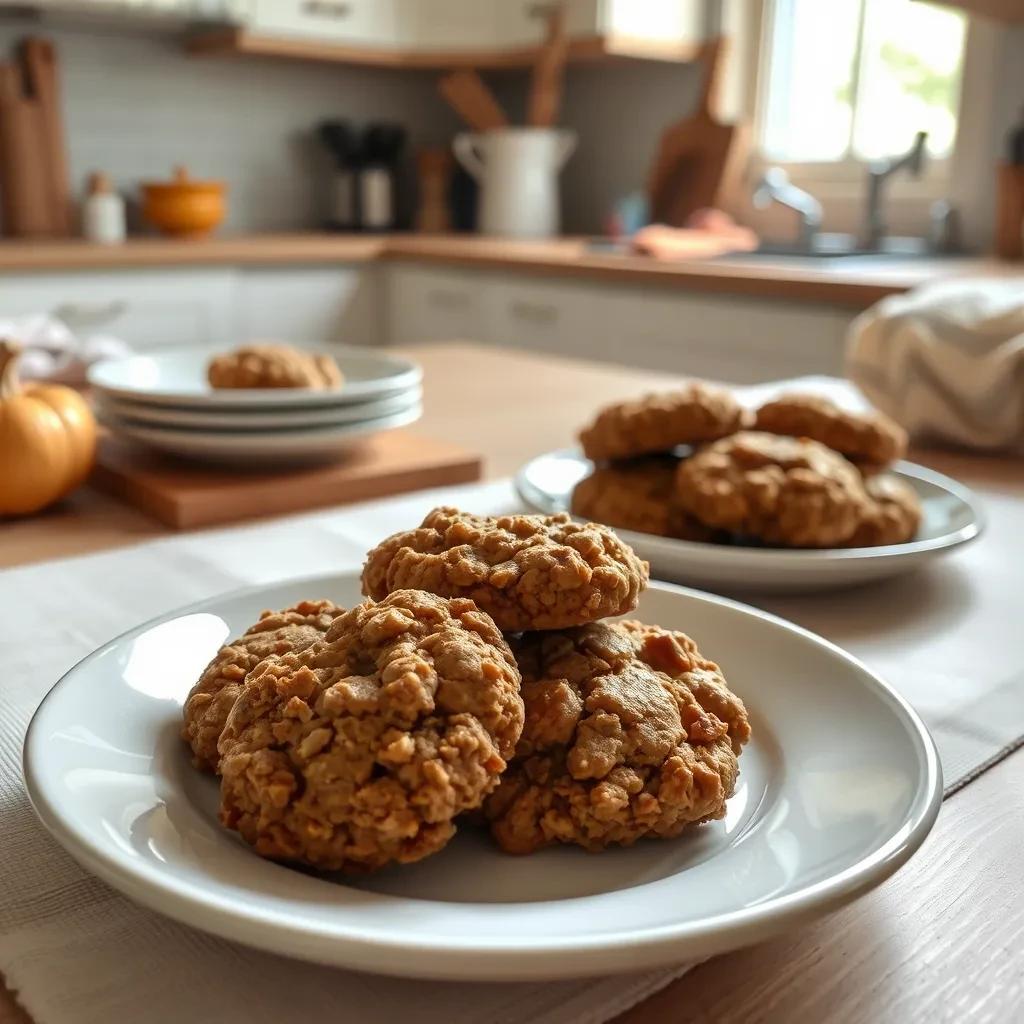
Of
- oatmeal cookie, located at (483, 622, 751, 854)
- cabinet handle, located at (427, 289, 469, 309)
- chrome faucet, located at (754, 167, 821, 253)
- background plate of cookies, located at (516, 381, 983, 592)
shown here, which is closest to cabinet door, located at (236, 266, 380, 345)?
cabinet handle, located at (427, 289, 469, 309)

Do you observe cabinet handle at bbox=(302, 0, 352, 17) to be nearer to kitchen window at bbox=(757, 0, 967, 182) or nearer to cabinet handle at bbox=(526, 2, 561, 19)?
cabinet handle at bbox=(526, 2, 561, 19)

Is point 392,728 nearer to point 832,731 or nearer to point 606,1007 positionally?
point 606,1007

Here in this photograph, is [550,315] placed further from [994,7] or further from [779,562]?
[779,562]

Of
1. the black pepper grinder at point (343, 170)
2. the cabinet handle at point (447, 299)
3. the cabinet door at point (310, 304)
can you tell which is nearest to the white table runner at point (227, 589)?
the cabinet handle at point (447, 299)

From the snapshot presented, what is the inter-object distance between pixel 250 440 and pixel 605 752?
2.25 feet

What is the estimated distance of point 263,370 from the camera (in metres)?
1.11

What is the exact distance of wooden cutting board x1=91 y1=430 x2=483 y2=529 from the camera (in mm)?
1011

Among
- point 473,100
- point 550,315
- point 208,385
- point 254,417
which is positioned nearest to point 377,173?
point 473,100

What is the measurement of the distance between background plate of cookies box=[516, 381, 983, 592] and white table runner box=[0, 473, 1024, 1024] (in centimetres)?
4

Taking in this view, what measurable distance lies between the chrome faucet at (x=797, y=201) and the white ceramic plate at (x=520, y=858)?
270 centimetres

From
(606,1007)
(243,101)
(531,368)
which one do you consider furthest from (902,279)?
(243,101)

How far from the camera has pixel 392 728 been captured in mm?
405

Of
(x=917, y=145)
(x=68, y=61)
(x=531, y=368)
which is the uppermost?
(x=68, y=61)

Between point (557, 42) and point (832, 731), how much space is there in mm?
3372
